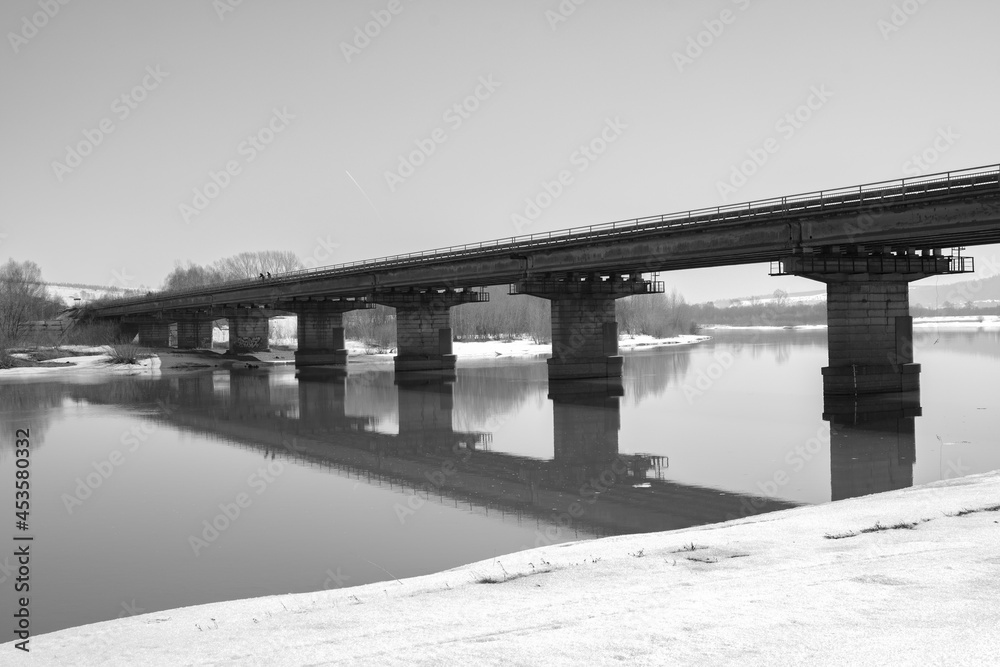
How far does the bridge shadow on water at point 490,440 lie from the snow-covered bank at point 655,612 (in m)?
4.91

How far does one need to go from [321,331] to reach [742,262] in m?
53.4

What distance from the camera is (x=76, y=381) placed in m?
59.9

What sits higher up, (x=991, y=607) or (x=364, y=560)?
(x=991, y=607)

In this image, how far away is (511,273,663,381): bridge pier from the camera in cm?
5256

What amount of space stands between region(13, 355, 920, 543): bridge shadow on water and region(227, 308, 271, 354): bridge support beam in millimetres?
41972

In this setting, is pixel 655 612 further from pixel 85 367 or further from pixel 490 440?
pixel 85 367

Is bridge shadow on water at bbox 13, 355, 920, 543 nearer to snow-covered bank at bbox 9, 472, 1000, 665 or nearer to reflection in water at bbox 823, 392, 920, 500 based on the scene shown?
reflection in water at bbox 823, 392, 920, 500

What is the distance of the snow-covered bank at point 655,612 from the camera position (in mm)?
6688

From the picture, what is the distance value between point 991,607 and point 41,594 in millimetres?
12810

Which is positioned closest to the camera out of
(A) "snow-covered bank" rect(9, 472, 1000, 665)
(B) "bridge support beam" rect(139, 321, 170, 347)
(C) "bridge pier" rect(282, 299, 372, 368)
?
(A) "snow-covered bank" rect(9, 472, 1000, 665)

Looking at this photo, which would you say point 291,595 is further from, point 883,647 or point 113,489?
point 113,489

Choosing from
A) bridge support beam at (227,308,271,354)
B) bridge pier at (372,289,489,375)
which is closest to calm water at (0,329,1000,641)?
bridge pier at (372,289,489,375)

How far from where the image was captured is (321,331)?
8619 cm

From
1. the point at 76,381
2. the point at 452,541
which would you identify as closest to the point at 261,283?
the point at 76,381
